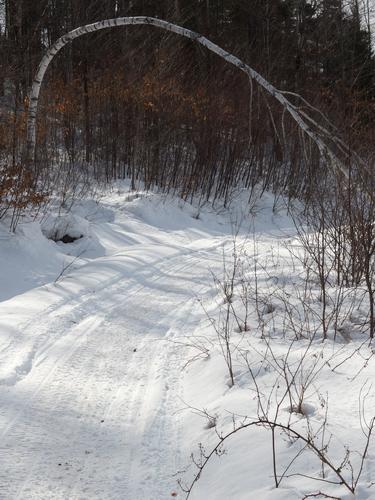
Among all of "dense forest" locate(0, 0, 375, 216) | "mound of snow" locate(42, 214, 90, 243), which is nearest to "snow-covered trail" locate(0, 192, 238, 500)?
"mound of snow" locate(42, 214, 90, 243)

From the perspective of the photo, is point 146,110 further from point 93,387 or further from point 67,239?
point 93,387

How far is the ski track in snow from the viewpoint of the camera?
2.46m

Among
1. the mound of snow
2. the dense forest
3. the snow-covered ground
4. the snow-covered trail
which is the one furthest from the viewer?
the dense forest

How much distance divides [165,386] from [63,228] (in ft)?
16.4

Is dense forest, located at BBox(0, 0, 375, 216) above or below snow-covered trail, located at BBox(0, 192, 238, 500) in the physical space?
above

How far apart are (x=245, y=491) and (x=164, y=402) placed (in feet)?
3.91

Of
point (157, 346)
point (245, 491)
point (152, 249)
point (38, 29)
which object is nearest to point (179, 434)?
point (245, 491)

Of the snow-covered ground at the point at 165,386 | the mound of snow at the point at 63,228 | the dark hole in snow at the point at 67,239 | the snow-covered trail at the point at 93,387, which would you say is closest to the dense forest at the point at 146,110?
the mound of snow at the point at 63,228

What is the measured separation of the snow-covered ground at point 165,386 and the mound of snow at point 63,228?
1.23m

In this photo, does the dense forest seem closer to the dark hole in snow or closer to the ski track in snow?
the dark hole in snow

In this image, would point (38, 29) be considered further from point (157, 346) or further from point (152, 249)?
point (157, 346)

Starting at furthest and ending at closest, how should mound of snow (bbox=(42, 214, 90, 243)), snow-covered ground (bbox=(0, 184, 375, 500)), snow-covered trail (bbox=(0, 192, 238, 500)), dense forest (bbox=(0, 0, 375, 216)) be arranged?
dense forest (bbox=(0, 0, 375, 216)) → mound of snow (bbox=(42, 214, 90, 243)) → snow-covered trail (bbox=(0, 192, 238, 500)) → snow-covered ground (bbox=(0, 184, 375, 500))

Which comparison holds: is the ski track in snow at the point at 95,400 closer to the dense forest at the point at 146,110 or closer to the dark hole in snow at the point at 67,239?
the dark hole in snow at the point at 67,239

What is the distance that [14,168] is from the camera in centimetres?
733
